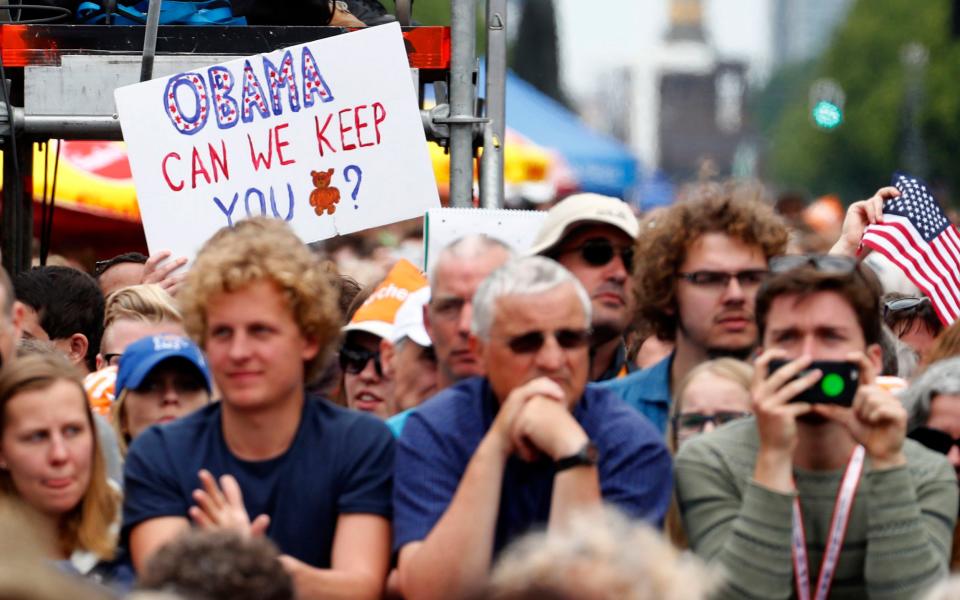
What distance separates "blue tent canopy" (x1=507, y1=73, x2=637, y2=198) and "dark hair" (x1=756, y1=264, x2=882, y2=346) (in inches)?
735

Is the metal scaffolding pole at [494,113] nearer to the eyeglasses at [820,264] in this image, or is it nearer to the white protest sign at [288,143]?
the white protest sign at [288,143]

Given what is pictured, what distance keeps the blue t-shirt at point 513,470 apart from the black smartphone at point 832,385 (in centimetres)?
34

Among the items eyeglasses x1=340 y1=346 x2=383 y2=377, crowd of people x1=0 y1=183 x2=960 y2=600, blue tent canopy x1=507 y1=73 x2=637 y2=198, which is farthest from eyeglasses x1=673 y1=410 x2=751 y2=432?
blue tent canopy x1=507 y1=73 x2=637 y2=198

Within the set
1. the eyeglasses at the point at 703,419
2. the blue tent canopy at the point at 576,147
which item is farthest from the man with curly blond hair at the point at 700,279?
the blue tent canopy at the point at 576,147

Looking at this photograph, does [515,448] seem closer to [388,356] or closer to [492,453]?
[492,453]

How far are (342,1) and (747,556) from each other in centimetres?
420

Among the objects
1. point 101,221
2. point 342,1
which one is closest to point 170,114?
point 342,1

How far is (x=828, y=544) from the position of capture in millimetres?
4199

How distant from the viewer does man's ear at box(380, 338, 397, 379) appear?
5.63 metres

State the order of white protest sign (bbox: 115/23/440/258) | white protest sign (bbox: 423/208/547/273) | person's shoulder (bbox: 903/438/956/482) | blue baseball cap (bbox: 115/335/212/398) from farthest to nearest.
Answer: white protest sign (bbox: 115/23/440/258) < white protest sign (bbox: 423/208/547/273) < blue baseball cap (bbox: 115/335/212/398) < person's shoulder (bbox: 903/438/956/482)

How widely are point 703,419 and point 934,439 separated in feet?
1.82

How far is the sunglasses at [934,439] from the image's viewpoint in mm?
4684

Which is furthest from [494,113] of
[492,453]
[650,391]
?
[492,453]

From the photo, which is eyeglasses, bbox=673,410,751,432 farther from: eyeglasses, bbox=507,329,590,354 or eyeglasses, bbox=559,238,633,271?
eyeglasses, bbox=559,238,633,271
